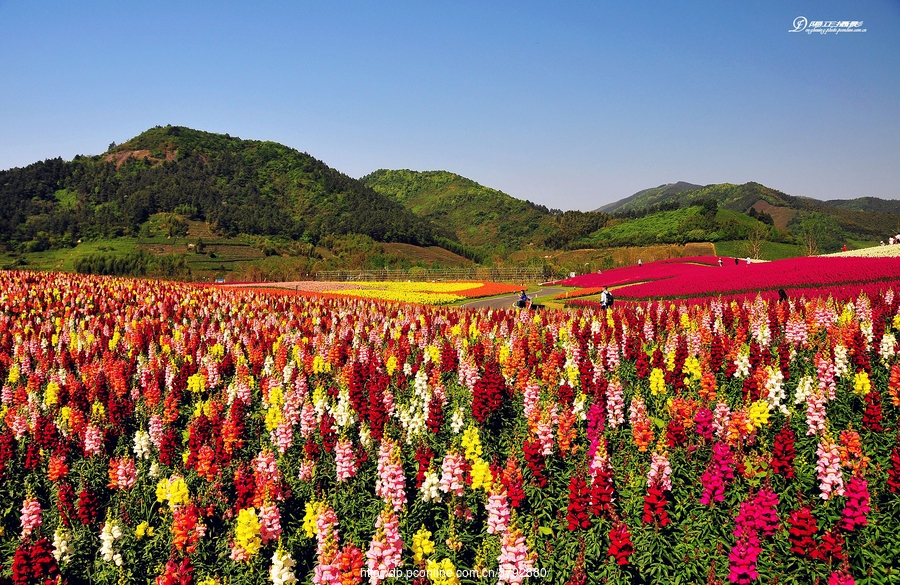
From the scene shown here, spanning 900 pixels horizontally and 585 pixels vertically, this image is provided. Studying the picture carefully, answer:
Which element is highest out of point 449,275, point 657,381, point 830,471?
point 449,275

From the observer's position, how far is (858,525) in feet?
20.9

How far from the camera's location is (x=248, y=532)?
6262 mm

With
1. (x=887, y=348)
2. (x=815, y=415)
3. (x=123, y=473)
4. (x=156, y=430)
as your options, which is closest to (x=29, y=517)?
(x=123, y=473)

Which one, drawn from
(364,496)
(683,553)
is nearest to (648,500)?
(683,553)

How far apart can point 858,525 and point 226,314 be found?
24983mm

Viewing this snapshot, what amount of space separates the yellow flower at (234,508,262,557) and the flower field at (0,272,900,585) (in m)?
0.02

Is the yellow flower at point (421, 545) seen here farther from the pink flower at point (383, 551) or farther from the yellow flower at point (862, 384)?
the yellow flower at point (862, 384)

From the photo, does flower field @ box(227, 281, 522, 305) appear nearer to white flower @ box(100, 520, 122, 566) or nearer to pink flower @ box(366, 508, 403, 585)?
white flower @ box(100, 520, 122, 566)

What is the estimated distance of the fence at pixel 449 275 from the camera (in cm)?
7125

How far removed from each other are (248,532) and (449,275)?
67163 millimetres

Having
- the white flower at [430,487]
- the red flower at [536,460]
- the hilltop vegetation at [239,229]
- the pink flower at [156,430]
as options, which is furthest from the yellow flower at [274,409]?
the hilltop vegetation at [239,229]

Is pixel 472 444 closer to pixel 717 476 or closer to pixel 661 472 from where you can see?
pixel 661 472

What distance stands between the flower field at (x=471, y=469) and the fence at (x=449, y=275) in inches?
2204

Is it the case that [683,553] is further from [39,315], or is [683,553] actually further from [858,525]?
[39,315]
